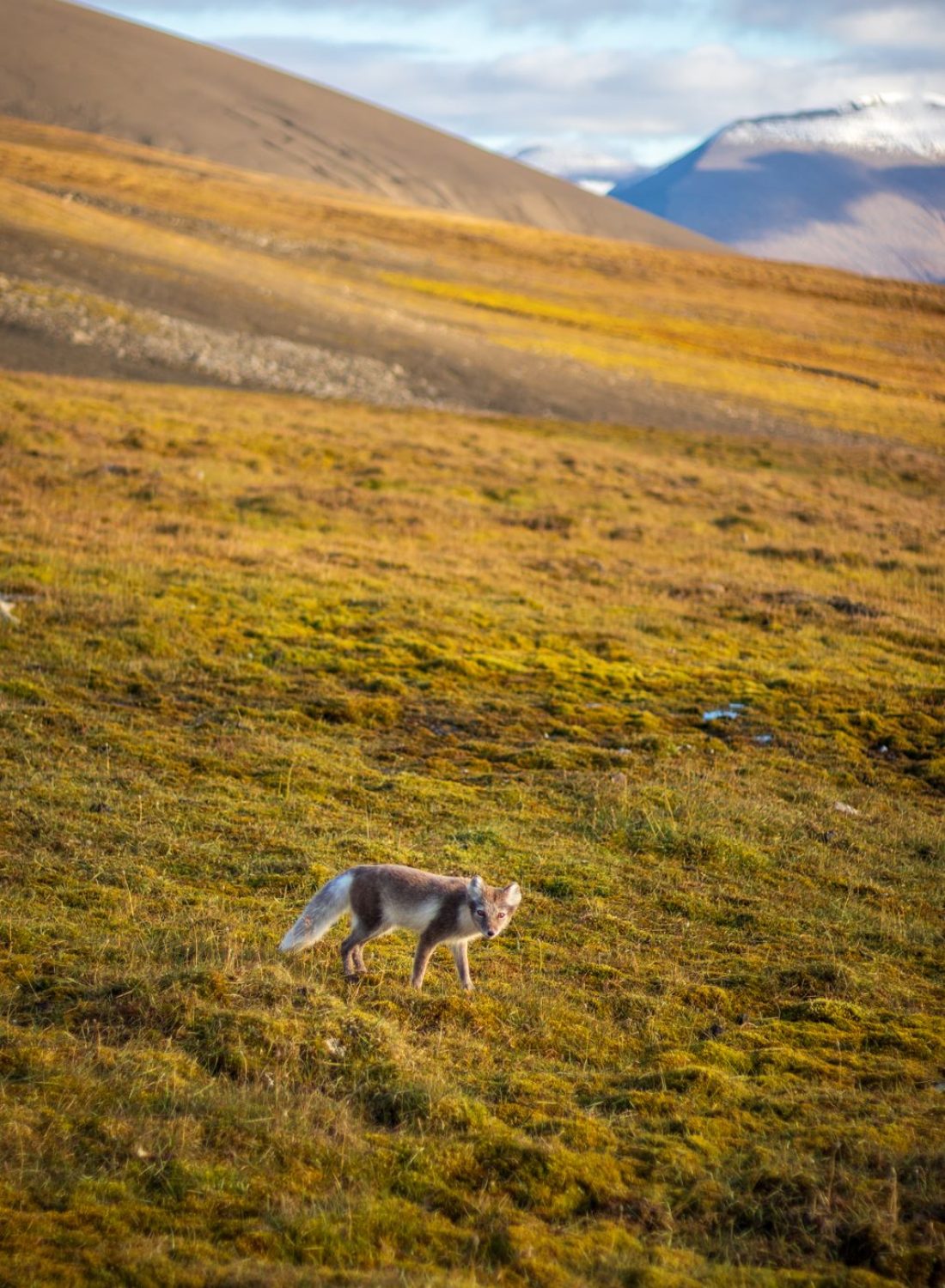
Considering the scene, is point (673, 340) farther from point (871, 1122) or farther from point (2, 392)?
point (871, 1122)

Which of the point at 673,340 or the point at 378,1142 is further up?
the point at 673,340

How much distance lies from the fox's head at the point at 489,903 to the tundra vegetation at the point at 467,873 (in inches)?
31.6

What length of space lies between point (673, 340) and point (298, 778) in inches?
4020

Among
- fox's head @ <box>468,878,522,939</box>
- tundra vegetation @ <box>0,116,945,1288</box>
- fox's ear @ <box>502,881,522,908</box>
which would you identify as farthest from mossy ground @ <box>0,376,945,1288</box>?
fox's ear @ <box>502,881,522,908</box>

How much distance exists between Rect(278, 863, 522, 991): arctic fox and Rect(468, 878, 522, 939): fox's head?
0.23 feet

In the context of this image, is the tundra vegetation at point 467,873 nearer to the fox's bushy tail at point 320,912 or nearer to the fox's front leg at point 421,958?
the fox's front leg at point 421,958

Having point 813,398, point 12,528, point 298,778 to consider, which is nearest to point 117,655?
point 298,778

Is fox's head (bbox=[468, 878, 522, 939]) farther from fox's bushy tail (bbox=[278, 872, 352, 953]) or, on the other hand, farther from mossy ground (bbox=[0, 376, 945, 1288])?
fox's bushy tail (bbox=[278, 872, 352, 953])

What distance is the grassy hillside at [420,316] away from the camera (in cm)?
7250

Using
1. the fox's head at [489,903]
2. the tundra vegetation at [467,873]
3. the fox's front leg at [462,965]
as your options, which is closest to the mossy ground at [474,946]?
the tundra vegetation at [467,873]

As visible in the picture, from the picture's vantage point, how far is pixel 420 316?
93125 millimetres

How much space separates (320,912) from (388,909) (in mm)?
586

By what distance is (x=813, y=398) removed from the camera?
293 feet

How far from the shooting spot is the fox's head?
930cm
